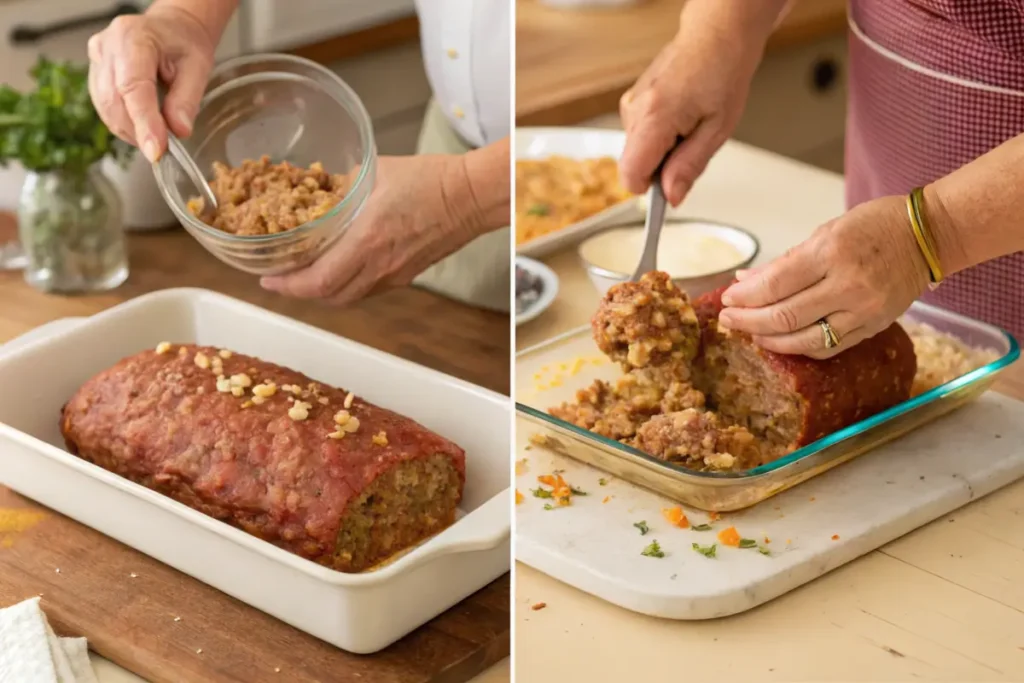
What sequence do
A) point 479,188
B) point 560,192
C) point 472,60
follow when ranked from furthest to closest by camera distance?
point 560,192 < point 472,60 < point 479,188

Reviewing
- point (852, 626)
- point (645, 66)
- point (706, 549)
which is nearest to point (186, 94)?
point (706, 549)

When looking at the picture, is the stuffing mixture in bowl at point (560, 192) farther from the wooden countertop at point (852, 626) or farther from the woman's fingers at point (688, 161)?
the wooden countertop at point (852, 626)

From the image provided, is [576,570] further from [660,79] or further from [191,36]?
[191,36]

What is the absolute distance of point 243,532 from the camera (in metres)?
1.00

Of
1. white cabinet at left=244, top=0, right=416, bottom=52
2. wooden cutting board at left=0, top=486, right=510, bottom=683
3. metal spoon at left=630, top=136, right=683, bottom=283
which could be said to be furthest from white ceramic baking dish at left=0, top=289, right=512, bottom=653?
white cabinet at left=244, top=0, right=416, bottom=52

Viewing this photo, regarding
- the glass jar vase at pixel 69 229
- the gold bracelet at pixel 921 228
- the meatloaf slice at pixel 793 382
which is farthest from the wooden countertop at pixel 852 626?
the glass jar vase at pixel 69 229

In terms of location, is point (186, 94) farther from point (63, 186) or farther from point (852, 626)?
point (852, 626)

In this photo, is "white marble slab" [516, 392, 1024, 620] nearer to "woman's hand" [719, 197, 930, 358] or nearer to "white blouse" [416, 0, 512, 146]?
"woman's hand" [719, 197, 930, 358]

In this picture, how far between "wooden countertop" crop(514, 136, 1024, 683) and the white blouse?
651mm

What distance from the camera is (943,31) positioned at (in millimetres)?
1321

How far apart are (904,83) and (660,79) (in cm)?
27

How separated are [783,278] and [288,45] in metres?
1.39

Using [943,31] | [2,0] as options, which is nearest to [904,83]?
[943,31]

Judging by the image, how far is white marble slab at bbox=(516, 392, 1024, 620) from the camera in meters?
0.98
